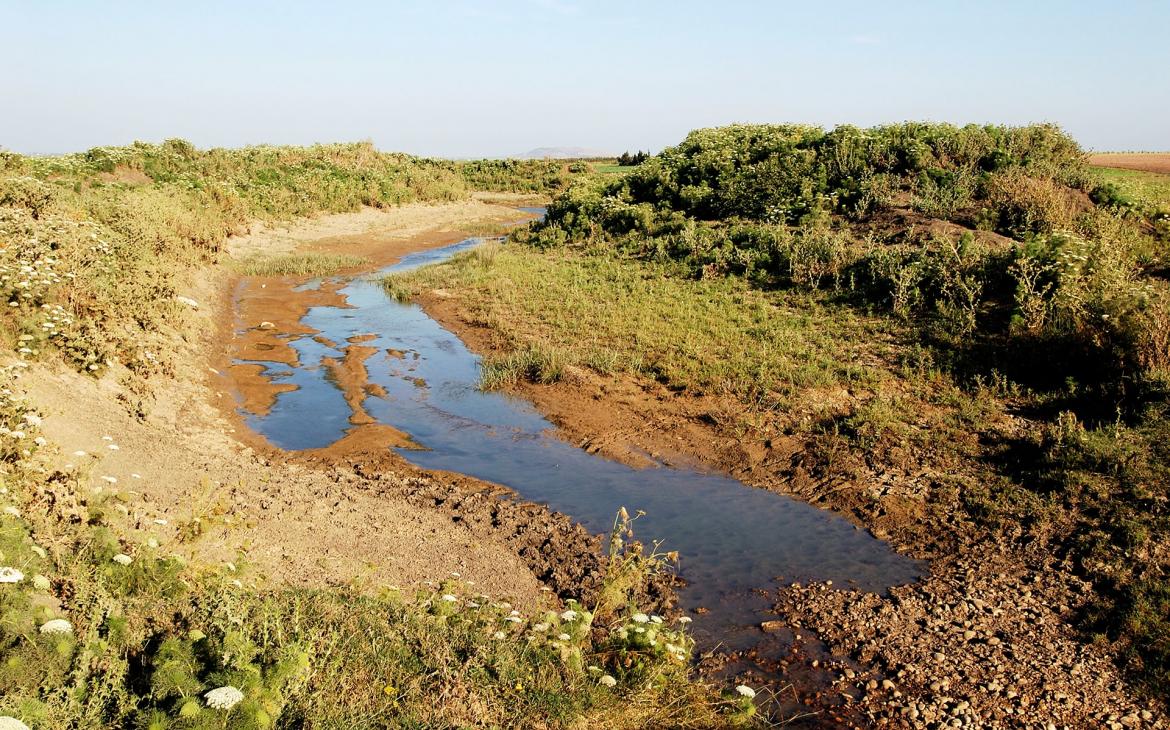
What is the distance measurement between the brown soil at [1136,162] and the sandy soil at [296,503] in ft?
74.9

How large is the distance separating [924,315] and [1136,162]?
65.7 ft

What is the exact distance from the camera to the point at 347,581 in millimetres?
5938

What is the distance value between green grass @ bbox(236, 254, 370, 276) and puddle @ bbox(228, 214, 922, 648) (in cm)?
693

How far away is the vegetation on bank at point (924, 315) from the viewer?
7.46m

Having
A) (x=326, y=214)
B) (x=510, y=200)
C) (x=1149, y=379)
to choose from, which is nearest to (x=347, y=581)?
(x=1149, y=379)

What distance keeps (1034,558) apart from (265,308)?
53.3 feet

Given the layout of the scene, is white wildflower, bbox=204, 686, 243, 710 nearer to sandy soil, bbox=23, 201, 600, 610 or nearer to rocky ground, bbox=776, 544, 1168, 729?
sandy soil, bbox=23, 201, 600, 610

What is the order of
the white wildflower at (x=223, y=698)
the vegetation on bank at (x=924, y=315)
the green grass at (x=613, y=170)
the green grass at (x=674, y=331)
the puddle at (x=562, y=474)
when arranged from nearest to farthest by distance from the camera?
the white wildflower at (x=223, y=698) < the puddle at (x=562, y=474) < the vegetation on bank at (x=924, y=315) < the green grass at (x=674, y=331) < the green grass at (x=613, y=170)

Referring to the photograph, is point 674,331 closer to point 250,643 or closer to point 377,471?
point 377,471

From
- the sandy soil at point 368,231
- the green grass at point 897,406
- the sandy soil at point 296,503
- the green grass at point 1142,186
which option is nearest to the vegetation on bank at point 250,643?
the sandy soil at point 296,503

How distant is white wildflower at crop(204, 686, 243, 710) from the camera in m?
3.46

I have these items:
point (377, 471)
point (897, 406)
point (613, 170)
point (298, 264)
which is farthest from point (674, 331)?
point (613, 170)

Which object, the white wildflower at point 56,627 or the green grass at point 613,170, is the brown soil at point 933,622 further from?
the green grass at point 613,170

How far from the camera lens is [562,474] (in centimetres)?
902
